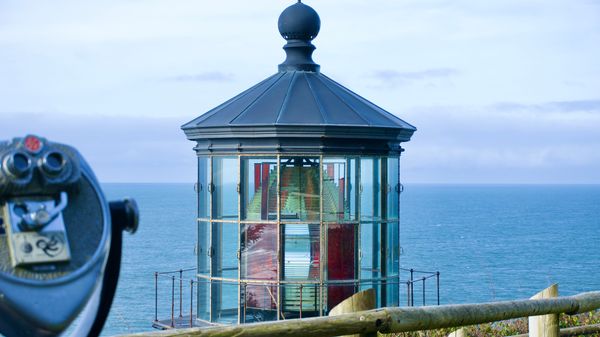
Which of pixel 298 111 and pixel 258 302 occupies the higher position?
pixel 298 111

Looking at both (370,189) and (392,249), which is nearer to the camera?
(370,189)

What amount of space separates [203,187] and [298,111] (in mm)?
1189

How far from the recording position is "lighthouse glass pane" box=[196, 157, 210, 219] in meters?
8.85

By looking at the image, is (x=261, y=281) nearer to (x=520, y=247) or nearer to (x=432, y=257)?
(x=432, y=257)

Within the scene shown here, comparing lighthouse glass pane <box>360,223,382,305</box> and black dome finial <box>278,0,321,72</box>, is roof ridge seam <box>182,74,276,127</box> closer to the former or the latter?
black dome finial <box>278,0,321,72</box>

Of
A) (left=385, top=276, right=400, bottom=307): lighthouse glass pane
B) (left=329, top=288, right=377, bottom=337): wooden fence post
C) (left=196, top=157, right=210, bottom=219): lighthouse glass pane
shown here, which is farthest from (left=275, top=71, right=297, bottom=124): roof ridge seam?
(left=329, top=288, right=377, bottom=337): wooden fence post

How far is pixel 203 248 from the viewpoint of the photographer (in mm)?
8961

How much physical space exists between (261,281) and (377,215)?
1.21 m

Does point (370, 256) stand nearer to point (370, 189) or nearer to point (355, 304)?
point (370, 189)

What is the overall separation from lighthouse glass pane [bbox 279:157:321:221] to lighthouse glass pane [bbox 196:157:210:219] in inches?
32.4

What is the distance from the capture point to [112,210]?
2332mm

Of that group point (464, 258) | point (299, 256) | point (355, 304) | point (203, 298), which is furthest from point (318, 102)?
point (464, 258)

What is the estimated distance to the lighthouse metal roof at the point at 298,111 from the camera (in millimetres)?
8289

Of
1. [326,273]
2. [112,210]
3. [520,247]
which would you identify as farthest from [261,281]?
[520,247]
